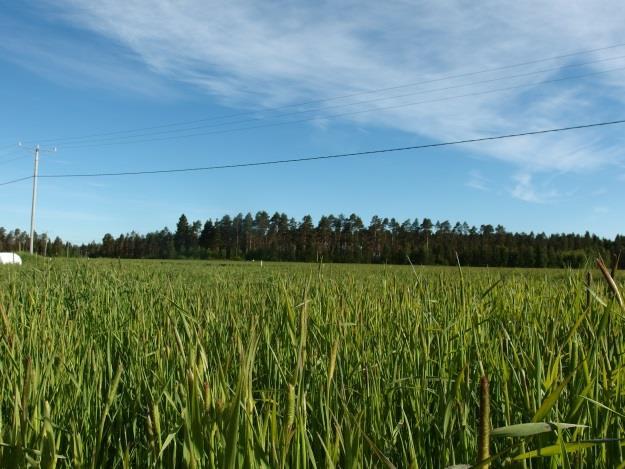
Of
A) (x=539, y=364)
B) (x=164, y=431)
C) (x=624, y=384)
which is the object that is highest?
(x=539, y=364)

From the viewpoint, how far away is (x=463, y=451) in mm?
1322

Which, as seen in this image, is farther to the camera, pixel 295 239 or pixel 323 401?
pixel 295 239

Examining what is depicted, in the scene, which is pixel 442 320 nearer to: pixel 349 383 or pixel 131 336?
pixel 349 383

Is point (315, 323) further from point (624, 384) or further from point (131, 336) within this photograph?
point (624, 384)

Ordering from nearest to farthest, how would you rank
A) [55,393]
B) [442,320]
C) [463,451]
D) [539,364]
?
[539,364], [463,451], [55,393], [442,320]

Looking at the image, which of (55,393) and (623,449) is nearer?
(623,449)

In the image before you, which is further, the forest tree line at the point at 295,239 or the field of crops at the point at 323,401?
the forest tree line at the point at 295,239

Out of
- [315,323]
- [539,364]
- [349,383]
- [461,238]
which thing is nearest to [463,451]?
[539,364]

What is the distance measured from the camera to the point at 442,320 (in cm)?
260

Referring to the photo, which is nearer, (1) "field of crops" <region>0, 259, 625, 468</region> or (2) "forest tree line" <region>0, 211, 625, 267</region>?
(1) "field of crops" <region>0, 259, 625, 468</region>

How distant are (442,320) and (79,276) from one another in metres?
4.59

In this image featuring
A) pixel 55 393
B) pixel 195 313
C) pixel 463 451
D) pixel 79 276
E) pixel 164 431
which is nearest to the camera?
pixel 463 451

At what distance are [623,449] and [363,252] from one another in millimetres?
88289

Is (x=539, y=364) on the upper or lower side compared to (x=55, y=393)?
upper
